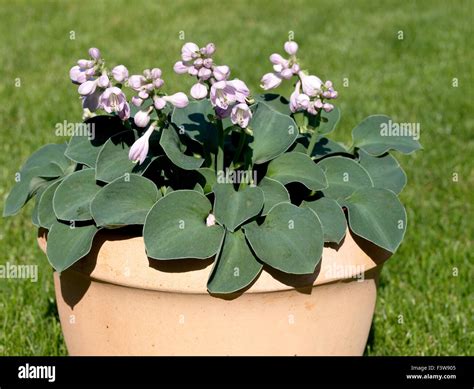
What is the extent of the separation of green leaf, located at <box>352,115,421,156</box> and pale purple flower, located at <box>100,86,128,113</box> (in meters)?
0.82

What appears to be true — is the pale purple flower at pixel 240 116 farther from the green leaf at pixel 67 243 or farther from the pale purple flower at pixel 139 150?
the green leaf at pixel 67 243

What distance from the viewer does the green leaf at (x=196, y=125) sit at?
6.97ft

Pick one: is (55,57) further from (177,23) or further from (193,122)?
(193,122)

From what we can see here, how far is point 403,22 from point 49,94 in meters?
3.18

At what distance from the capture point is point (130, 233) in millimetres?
2072

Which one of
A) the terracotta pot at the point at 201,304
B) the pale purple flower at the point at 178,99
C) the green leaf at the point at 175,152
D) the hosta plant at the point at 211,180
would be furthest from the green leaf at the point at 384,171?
the pale purple flower at the point at 178,99

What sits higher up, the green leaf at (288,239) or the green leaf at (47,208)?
the green leaf at (47,208)

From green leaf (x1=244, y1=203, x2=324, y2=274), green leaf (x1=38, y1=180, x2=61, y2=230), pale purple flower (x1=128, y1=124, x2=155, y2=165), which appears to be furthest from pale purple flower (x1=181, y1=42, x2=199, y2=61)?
green leaf (x1=38, y1=180, x2=61, y2=230)

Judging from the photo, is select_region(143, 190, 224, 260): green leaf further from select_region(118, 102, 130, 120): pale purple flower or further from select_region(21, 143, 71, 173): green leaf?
select_region(21, 143, 71, 173): green leaf

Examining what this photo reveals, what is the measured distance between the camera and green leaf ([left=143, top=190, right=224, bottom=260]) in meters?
1.87

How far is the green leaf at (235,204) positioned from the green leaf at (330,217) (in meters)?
0.17

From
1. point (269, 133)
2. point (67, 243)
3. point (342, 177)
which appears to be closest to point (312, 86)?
point (269, 133)
